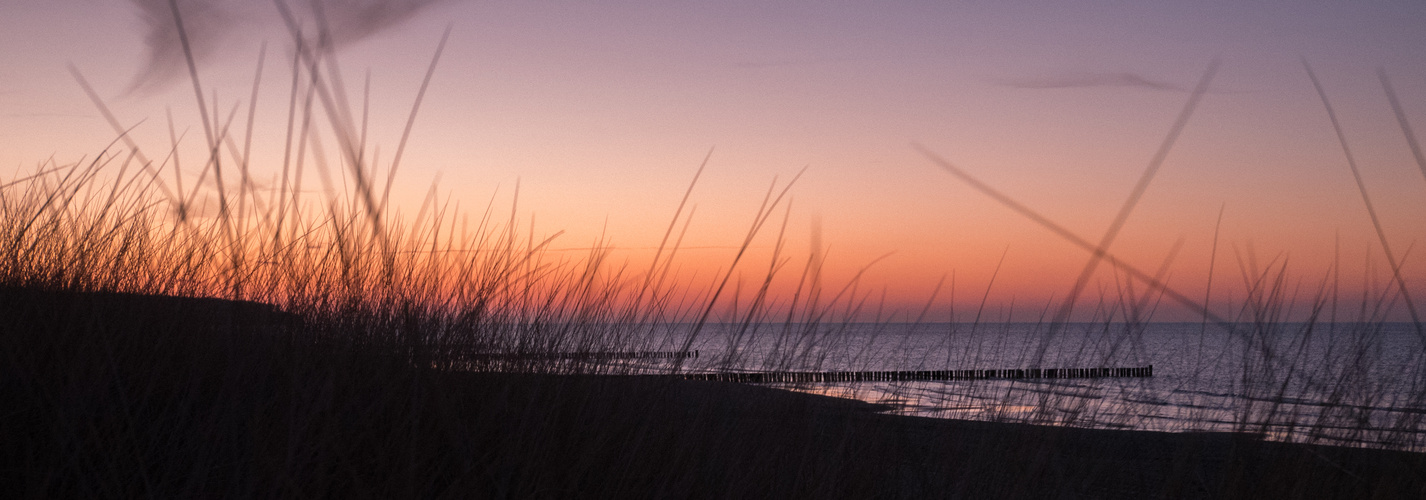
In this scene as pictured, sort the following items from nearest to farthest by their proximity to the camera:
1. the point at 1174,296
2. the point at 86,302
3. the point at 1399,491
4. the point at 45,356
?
the point at 1174,296 → the point at 45,356 → the point at 86,302 → the point at 1399,491

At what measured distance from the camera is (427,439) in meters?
1.70

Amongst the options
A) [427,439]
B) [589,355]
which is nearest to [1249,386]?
[589,355]

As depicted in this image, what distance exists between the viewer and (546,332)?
2.65 metres

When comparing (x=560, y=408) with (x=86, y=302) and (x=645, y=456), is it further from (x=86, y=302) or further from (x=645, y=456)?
(x=86, y=302)

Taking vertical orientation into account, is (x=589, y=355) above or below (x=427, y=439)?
above

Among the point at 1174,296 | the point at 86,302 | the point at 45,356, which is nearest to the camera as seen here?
the point at 1174,296

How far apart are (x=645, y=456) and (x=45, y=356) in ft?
4.27

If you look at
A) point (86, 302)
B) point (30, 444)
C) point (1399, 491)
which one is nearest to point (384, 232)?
point (86, 302)

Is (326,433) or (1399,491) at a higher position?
(326,433)

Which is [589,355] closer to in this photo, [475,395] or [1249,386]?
[475,395]

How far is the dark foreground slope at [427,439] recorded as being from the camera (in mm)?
1502

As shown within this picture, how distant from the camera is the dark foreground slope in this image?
150 centimetres

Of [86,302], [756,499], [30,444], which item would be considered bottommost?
[756,499]

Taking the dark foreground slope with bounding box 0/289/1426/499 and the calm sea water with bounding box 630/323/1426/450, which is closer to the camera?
the dark foreground slope with bounding box 0/289/1426/499
